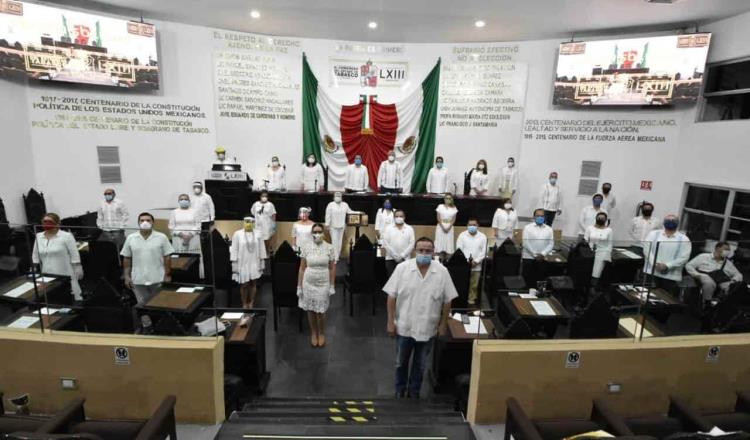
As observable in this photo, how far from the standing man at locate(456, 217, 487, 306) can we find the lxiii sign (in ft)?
16.6

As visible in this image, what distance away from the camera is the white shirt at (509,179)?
9391 millimetres

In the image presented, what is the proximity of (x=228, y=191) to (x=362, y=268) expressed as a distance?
3922mm

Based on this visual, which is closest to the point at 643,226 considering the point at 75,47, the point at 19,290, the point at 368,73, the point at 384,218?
the point at 384,218

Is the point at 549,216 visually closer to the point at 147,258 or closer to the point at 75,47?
the point at 147,258

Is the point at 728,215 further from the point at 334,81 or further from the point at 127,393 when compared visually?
the point at 127,393

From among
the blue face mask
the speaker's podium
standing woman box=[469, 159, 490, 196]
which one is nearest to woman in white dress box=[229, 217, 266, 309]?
the speaker's podium

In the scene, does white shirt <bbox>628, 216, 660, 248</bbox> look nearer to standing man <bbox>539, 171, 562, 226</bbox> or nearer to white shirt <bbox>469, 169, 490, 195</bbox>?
standing man <bbox>539, 171, 562, 226</bbox>

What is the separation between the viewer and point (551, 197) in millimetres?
9016

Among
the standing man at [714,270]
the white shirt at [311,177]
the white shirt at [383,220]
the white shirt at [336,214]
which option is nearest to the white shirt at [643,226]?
the standing man at [714,270]

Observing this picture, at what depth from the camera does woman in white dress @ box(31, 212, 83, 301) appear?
3.16 metres

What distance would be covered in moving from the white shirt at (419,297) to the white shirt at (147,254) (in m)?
2.86

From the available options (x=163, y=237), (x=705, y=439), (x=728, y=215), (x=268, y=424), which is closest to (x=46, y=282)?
(x=163, y=237)

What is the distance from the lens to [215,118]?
9.21 m

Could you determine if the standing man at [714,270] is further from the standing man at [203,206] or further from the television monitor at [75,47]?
the television monitor at [75,47]
